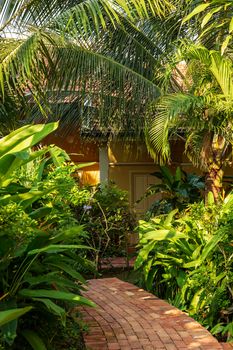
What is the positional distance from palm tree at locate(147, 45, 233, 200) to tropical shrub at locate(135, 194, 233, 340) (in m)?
1.01

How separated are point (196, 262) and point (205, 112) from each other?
228 cm

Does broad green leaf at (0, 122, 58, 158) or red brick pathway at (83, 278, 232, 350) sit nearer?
broad green leaf at (0, 122, 58, 158)

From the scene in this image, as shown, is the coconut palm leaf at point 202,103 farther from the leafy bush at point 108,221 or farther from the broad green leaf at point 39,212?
the broad green leaf at point 39,212

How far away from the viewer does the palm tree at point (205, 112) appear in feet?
24.1

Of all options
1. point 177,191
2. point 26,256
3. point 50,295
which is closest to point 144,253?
point 26,256

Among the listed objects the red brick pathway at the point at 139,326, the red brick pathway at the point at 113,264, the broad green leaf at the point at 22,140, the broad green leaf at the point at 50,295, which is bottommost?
the red brick pathway at the point at 113,264

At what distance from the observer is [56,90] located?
31.6 feet

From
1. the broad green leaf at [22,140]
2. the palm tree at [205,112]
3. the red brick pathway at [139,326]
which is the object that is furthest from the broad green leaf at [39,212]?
the palm tree at [205,112]

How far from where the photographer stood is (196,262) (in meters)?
6.93

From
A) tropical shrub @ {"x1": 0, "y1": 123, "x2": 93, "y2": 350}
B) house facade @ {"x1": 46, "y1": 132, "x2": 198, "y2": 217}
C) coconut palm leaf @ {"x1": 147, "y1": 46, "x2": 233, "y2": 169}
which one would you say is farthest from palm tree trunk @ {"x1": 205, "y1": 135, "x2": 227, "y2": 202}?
→ house facade @ {"x1": 46, "y1": 132, "x2": 198, "y2": 217}

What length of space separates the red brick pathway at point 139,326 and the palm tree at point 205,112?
2370 mm

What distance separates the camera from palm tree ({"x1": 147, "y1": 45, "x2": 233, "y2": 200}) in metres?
7.33

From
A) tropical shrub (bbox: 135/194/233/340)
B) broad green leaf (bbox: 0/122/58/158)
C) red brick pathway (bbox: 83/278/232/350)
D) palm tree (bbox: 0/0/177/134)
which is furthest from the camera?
palm tree (bbox: 0/0/177/134)

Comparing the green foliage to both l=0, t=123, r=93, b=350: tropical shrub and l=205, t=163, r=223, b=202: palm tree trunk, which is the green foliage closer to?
l=205, t=163, r=223, b=202: palm tree trunk
